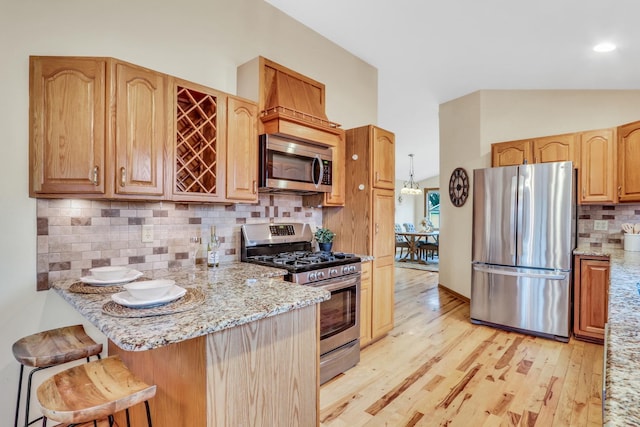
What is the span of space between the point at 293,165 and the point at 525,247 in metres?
2.54

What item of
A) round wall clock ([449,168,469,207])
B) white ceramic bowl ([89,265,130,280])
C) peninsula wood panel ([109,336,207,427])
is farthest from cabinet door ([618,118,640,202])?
white ceramic bowl ([89,265,130,280])

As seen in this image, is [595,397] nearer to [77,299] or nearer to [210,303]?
[210,303]

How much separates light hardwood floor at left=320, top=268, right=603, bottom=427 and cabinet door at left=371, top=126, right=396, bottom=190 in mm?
1582

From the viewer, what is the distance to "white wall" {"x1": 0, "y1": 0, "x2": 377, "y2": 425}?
1.75 meters

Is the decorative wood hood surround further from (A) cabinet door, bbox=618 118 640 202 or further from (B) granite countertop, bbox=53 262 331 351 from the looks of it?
(A) cabinet door, bbox=618 118 640 202

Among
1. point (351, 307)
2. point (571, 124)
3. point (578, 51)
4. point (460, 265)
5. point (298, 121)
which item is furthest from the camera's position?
point (460, 265)

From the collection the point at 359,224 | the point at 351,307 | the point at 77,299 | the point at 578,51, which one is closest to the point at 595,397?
the point at 351,307

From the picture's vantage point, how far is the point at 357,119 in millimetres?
3926

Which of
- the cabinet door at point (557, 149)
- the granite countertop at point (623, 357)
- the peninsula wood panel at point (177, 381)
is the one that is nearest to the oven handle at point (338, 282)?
the peninsula wood panel at point (177, 381)

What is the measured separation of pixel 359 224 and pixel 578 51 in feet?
8.61

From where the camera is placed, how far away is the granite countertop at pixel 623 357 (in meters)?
0.61

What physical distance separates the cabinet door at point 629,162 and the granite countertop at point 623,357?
2225 mm

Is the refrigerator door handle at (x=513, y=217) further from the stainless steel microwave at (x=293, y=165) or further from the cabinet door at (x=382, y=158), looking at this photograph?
the stainless steel microwave at (x=293, y=165)

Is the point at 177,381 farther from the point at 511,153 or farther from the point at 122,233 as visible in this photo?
the point at 511,153
